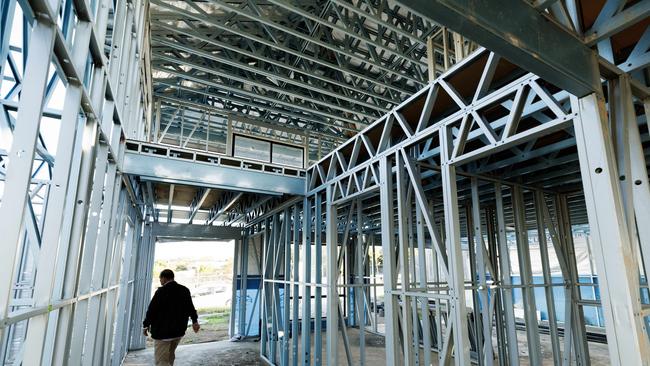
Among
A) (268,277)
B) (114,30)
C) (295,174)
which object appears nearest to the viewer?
(114,30)

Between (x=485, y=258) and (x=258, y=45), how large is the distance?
20.4 feet

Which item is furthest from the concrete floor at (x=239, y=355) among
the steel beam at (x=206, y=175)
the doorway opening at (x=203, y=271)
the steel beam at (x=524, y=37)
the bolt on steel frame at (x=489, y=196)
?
the doorway opening at (x=203, y=271)

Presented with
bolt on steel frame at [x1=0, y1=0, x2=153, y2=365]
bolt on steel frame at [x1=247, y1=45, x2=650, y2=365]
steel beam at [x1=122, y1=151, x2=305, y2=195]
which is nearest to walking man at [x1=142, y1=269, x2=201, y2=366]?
bolt on steel frame at [x1=0, y1=0, x2=153, y2=365]

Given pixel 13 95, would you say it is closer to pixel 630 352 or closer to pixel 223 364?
pixel 630 352

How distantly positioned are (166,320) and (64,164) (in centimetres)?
337

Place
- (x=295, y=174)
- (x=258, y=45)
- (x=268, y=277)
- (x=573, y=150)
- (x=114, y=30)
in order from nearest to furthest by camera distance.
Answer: (x=114, y=30) → (x=573, y=150) → (x=295, y=174) → (x=258, y=45) → (x=268, y=277)

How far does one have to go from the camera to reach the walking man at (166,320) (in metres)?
5.04

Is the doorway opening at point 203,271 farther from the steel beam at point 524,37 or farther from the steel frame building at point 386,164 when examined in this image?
the steel beam at point 524,37

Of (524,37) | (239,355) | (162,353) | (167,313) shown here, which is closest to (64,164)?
(524,37)

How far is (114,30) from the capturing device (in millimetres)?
3818

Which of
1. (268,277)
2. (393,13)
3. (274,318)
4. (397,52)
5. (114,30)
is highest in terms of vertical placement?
(393,13)

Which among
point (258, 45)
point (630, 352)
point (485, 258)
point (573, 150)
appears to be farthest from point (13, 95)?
point (573, 150)

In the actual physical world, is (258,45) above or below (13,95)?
above

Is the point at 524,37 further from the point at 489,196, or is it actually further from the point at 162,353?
the point at 489,196
